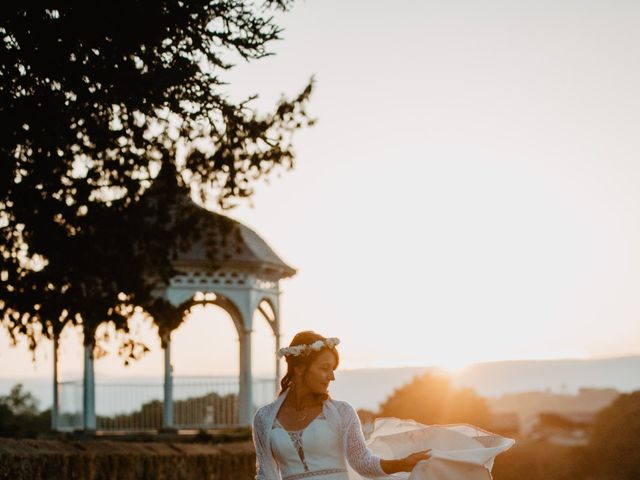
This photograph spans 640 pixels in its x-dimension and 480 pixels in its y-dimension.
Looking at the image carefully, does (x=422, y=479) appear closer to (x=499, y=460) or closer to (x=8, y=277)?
(x=8, y=277)

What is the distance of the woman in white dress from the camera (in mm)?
8969

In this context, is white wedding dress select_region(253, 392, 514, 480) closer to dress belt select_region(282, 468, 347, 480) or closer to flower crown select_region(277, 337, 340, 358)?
dress belt select_region(282, 468, 347, 480)

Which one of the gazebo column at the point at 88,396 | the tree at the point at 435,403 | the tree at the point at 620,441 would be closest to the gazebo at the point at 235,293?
the gazebo column at the point at 88,396

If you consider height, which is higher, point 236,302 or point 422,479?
point 236,302

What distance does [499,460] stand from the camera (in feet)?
79.3

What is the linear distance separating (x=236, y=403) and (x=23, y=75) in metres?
13.5

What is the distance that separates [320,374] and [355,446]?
508mm

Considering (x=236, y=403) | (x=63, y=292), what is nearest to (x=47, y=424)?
(x=236, y=403)

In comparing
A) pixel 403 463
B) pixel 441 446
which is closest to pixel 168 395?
pixel 441 446

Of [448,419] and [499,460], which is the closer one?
[499,460]

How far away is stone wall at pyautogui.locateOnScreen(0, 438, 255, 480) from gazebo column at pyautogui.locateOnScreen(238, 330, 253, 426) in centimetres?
448

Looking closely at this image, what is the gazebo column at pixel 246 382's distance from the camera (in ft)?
92.6

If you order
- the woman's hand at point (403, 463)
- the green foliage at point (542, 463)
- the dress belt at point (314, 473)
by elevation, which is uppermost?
the woman's hand at point (403, 463)

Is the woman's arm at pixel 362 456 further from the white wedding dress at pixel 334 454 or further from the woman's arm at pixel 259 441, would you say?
the woman's arm at pixel 259 441
